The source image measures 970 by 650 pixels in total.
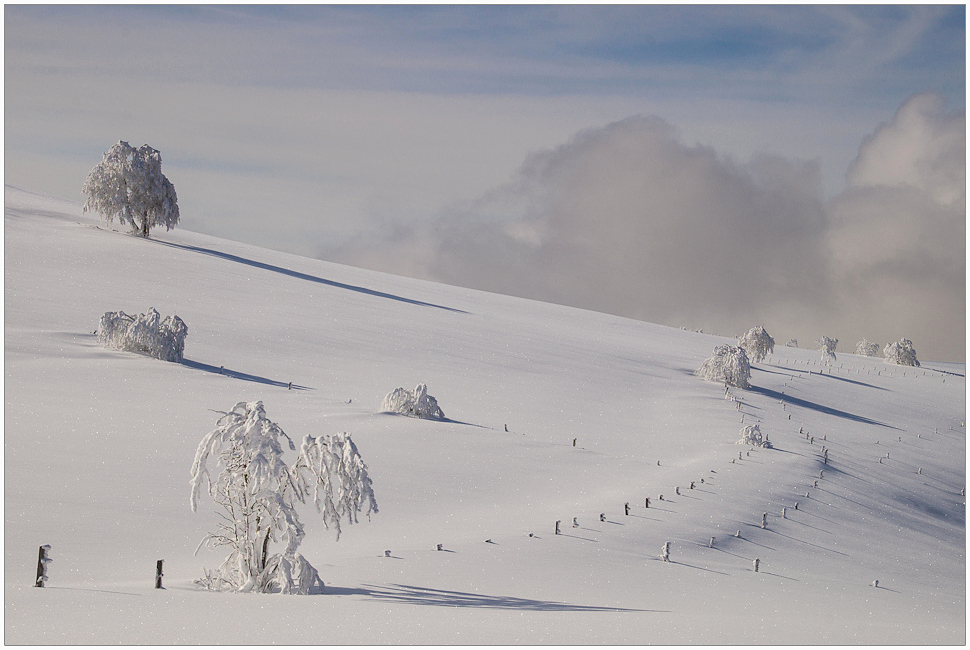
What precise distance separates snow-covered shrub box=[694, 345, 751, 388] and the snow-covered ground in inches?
69.5

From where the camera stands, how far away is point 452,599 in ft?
50.3

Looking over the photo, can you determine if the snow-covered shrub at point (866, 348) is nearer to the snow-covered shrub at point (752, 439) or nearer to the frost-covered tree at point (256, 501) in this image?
the snow-covered shrub at point (752, 439)

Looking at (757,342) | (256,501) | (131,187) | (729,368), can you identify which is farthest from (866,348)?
(256,501)

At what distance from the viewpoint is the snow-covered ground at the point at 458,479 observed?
45.1 feet

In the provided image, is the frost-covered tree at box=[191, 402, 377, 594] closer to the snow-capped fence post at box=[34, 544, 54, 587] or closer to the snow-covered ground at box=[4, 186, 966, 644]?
the snow-covered ground at box=[4, 186, 966, 644]

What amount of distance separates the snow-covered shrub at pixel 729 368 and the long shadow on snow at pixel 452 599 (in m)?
35.7

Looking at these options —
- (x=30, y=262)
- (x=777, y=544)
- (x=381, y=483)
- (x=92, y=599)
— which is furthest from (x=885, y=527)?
(x=30, y=262)

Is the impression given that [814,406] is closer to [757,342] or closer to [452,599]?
[757,342]

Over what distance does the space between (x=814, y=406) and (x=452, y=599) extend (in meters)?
39.9

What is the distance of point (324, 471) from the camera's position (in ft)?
51.5

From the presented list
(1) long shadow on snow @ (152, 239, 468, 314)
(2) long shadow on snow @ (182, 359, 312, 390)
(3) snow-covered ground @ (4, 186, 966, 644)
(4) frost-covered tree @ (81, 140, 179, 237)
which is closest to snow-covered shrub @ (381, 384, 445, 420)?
(3) snow-covered ground @ (4, 186, 966, 644)

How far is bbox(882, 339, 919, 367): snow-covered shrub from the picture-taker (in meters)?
84.1

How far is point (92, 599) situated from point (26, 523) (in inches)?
249

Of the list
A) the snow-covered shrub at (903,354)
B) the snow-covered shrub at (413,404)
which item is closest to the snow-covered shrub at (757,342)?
the snow-covered shrub at (903,354)
